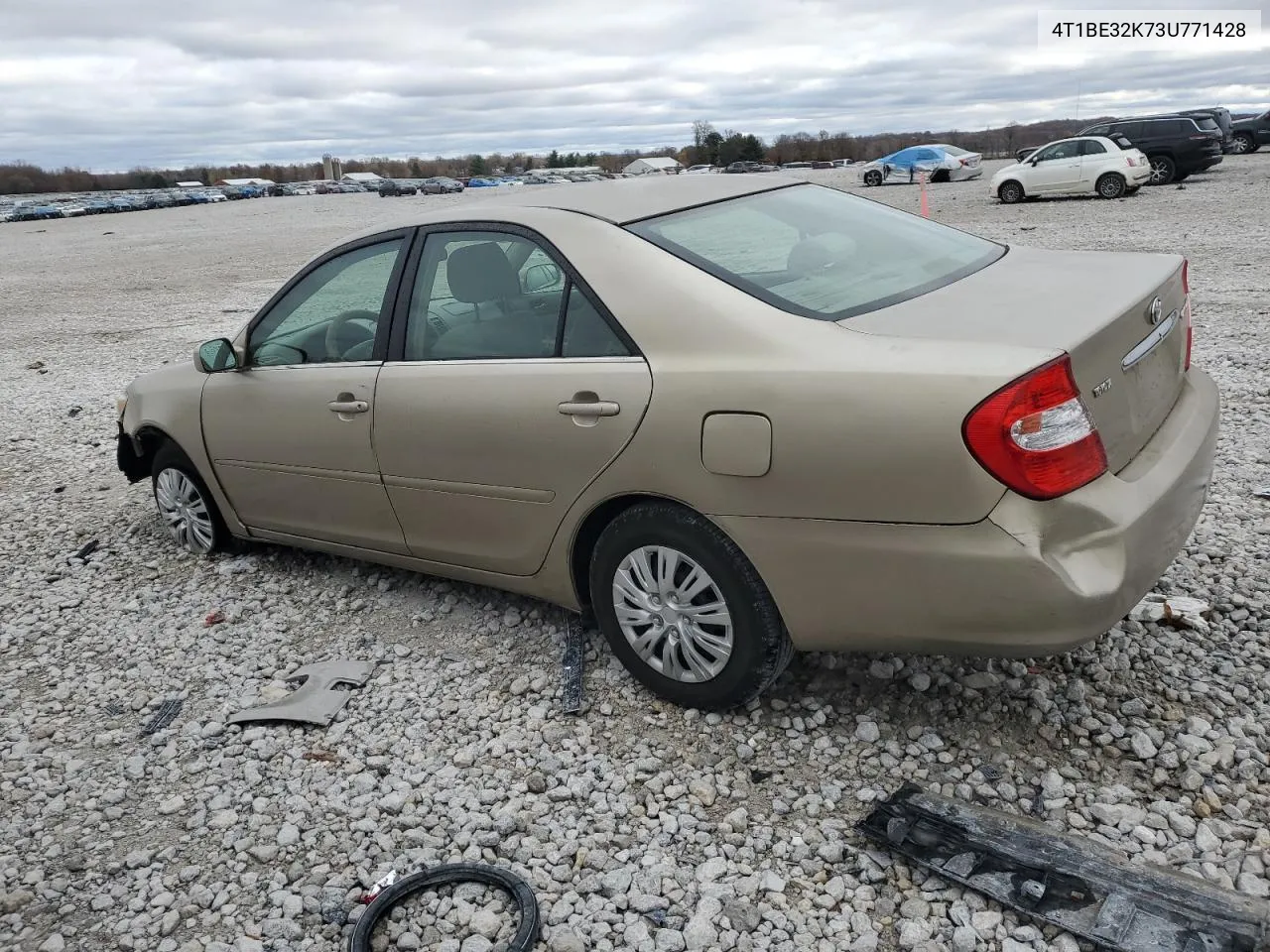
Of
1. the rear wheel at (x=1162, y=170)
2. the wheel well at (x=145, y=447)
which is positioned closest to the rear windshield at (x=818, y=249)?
the wheel well at (x=145, y=447)

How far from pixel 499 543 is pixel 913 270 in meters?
1.78

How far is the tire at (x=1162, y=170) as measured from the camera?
24.7m

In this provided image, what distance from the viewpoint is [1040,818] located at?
2.89m

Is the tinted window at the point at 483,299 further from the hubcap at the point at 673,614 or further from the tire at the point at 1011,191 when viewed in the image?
the tire at the point at 1011,191

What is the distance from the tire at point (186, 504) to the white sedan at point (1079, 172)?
2213 centimetres

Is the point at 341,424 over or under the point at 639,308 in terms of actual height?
under

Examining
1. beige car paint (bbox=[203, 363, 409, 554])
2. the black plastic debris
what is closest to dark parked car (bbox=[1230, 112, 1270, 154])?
beige car paint (bbox=[203, 363, 409, 554])

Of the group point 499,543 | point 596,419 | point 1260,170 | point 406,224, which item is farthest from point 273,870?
point 1260,170

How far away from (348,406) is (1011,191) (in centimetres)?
2298

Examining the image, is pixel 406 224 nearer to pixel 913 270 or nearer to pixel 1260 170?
pixel 913 270

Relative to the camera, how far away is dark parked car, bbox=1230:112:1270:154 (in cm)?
3419

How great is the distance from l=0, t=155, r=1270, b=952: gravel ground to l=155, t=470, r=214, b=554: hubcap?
23cm

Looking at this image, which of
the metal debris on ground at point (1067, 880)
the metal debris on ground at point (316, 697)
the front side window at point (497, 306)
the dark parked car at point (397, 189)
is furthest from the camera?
the dark parked car at point (397, 189)

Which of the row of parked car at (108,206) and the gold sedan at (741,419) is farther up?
the row of parked car at (108,206)
